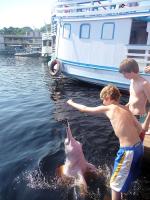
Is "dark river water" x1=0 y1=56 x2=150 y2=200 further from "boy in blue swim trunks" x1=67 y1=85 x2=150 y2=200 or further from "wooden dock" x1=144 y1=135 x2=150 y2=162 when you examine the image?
"boy in blue swim trunks" x1=67 y1=85 x2=150 y2=200

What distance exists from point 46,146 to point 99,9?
30.8 feet

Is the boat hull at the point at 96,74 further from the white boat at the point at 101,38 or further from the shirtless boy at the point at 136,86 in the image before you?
the shirtless boy at the point at 136,86

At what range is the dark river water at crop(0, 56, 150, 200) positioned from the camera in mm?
5719

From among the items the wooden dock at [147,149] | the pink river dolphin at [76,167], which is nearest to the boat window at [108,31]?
the wooden dock at [147,149]

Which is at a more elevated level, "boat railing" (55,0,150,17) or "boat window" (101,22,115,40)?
"boat railing" (55,0,150,17)

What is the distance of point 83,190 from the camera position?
18.4 ft

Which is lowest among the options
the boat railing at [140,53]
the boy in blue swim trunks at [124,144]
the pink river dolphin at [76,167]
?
the pink river dolphin at [76,167]

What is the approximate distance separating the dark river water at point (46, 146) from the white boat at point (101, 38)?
163 cm

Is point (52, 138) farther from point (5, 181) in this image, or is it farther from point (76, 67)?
point (76, 67)

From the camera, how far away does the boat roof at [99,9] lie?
12577mm

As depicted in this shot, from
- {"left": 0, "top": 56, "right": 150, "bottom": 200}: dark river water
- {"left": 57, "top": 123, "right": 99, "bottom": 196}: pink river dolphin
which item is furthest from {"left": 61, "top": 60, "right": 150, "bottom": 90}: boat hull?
{"left": 57, "top": 123, "right": 99, "bottom": 196}: pink river dolphin

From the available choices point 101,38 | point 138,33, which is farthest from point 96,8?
point 138,33

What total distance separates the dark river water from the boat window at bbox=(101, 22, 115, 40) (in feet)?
9.77

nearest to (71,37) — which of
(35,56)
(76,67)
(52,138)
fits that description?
(76,67)
